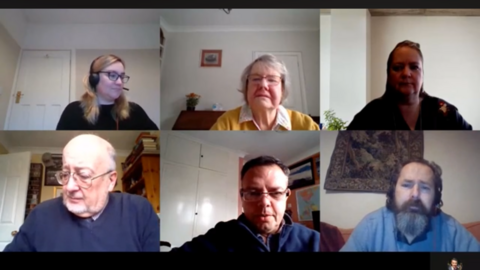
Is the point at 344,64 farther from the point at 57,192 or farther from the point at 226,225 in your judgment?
the point at 57,192

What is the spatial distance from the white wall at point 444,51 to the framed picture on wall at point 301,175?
734 mm

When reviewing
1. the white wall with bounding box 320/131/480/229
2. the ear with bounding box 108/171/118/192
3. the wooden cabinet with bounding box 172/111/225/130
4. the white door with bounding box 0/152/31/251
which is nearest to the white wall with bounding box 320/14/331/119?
the white wall with bounding box 320/131/480/229

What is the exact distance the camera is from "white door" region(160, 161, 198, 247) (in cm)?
374

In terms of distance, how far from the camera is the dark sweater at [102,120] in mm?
3785

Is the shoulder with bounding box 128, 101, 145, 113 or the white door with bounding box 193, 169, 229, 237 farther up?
the shoulder with bounding box 128, 101, 145, 113

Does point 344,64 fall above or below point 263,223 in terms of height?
above

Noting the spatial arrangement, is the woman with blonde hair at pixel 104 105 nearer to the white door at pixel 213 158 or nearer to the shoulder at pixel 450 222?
the white door at pixel 213 158

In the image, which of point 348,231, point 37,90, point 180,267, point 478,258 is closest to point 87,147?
point 37,90

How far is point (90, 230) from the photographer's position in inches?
147

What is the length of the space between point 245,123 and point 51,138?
1.38 meters

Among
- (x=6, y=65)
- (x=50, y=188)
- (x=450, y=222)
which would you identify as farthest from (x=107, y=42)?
(x=450, y=222)

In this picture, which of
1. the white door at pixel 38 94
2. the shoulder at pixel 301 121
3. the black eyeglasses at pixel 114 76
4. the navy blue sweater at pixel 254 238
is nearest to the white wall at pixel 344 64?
the shoulder at pixel 301 121

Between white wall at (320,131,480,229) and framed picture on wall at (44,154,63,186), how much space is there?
6.08ft

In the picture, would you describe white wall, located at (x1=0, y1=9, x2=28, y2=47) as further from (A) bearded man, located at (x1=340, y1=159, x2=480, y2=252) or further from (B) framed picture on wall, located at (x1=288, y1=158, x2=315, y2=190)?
(A) bearded man, located at (x1=340, y1=159, x2=480, y2=252)
